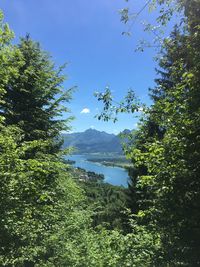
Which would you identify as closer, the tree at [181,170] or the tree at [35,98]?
the tree at [181,170]

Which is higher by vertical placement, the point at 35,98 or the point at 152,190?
the point at 35,98

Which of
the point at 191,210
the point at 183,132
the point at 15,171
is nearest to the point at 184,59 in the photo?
the point at 183,132

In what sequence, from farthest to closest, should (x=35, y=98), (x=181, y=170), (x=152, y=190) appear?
(x=35, y=98) < (x=152, y=190) < (x=181, y=170)

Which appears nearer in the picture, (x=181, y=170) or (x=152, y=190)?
(x=181, y=170)

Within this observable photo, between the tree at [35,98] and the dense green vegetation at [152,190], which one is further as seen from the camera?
the tree at [35,98]

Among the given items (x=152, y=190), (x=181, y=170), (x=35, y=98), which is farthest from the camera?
(x=35, y=98)

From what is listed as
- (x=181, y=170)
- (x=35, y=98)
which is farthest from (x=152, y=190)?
(x=35, y=98)

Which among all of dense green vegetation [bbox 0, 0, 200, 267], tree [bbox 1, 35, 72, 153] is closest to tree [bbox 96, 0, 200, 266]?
dense green vegetation [bbox 0, 0, 200, 267]

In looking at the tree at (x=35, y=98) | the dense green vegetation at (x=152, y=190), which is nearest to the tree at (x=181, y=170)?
the dense green vegetation at (x=152, y=190)

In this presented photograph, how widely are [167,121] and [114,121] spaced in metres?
1.31

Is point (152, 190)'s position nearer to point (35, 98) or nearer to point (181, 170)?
point (181, 170)

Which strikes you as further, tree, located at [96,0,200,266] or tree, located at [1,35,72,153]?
tree, located at [1,35,72,153]

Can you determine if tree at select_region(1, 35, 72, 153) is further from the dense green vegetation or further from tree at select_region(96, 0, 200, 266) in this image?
tree at select_region(96, 0, 200, 266)

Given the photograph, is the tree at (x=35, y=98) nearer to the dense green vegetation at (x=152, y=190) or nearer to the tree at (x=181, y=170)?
the dense green vegetation at (x=152, y=190)
